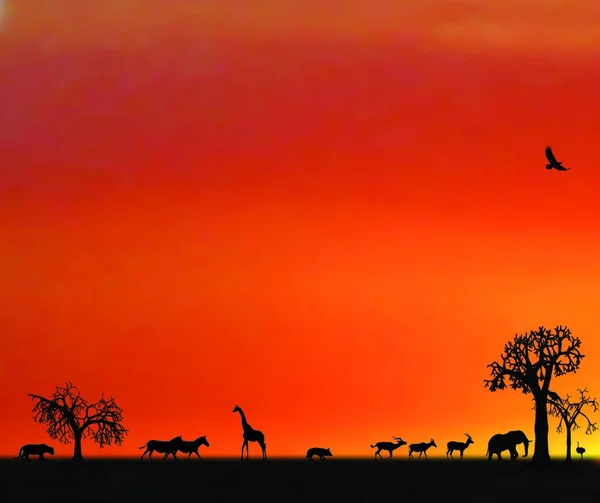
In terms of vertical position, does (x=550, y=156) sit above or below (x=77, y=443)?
above

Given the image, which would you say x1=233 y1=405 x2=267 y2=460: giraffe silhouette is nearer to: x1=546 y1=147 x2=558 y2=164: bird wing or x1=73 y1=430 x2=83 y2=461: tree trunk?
x1=73 y1=430 x2=83 y2=461: tree trunk

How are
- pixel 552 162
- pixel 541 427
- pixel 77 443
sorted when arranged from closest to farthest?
pixel 552 162 → pixel 541 427 → pixel 77 443

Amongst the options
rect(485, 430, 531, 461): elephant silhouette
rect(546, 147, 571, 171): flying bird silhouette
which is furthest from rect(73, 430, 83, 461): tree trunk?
rect(546, 147, 571, 171): flying bird silhouette
